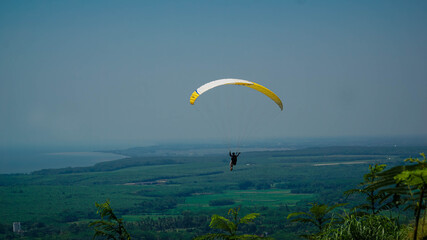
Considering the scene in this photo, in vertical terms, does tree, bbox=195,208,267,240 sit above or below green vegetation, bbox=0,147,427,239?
above

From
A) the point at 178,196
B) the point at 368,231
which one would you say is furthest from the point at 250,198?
the point at 368,231

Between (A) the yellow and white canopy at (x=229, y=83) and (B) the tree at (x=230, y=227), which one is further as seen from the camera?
(A) the yellow and white canopy at (x=229, y=83)

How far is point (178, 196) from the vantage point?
456 ft

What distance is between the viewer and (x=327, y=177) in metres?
148

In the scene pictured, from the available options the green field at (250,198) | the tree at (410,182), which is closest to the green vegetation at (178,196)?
the green field at (250,198)

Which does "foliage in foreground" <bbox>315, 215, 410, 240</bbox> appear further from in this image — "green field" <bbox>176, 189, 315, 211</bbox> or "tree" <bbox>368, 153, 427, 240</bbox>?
"green field" <bbox>176, 189, 315, 211</bbox>

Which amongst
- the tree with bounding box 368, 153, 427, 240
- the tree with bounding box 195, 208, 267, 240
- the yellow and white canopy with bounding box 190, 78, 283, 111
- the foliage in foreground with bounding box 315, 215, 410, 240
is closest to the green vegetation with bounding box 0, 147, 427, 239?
the yellow and white canopy with bounding box 190, 78, 283, 111

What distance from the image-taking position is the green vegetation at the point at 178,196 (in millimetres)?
87312

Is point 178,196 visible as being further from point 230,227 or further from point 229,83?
point 230,227

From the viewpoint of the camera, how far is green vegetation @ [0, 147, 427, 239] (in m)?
87.3

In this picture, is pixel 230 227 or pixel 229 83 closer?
pixel 230 227

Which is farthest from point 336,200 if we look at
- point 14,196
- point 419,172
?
point 14,196

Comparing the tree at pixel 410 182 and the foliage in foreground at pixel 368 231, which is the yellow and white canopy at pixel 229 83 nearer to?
the foliage in foreground at pixel 368 231

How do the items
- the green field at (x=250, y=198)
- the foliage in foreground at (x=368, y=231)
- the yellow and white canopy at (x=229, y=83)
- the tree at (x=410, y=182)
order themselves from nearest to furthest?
the tree at (x=410, y=182) → the foliage in foreground at (x=368, y=231) → the yellow and white canopy at (x=229, y=83) → the green field at (x=250, y=198)
